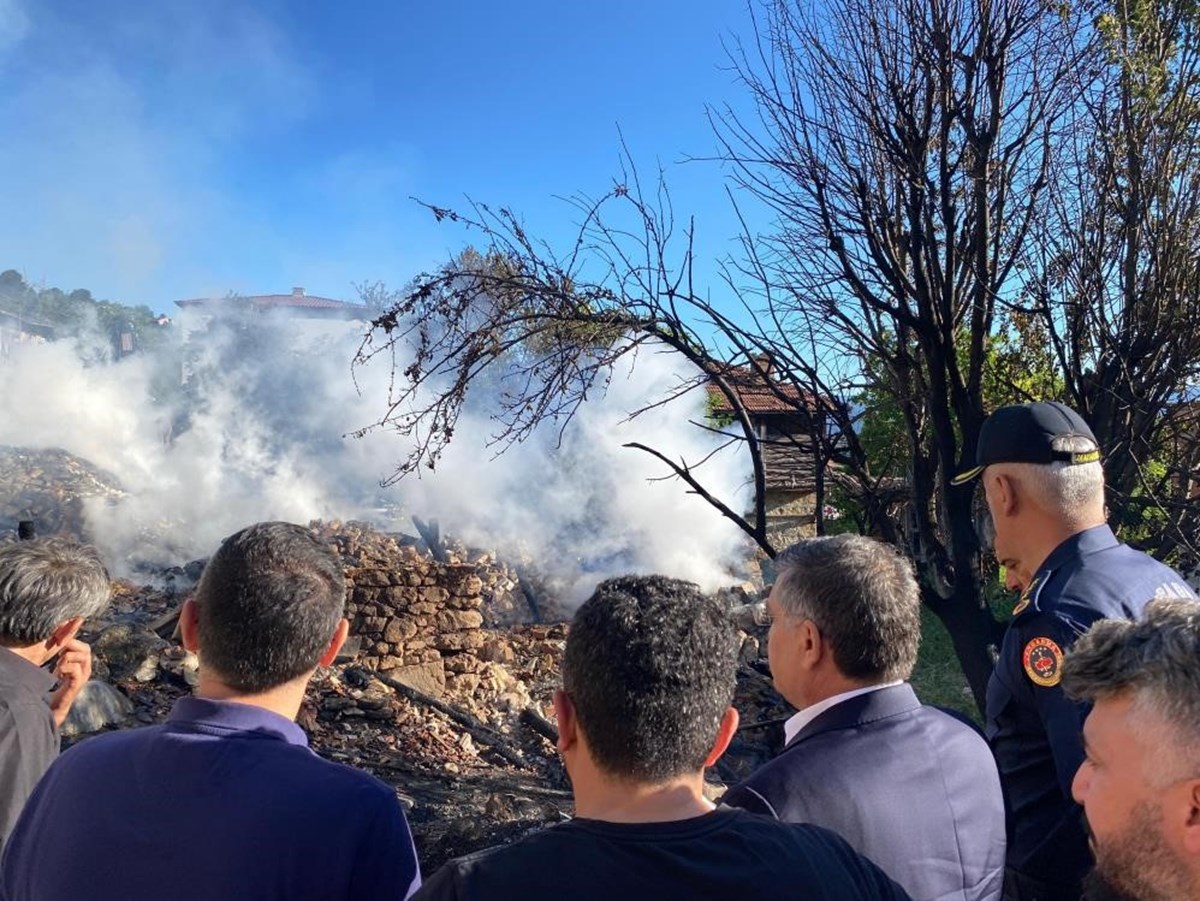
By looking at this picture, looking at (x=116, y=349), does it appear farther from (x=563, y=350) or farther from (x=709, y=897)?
(x=709, y=897)

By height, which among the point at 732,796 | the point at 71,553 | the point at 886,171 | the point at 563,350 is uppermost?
the point at 886,171

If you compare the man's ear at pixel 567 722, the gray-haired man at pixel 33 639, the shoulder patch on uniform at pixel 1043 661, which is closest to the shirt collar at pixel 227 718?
the man's ear at pixel 567 722

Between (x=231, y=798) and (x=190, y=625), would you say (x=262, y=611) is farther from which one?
(x=231, y=798)

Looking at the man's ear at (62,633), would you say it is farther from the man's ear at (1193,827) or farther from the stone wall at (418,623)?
the stone wall at (418,623)

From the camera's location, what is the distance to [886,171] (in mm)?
4164

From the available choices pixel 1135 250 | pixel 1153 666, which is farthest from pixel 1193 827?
pixel 1135 250

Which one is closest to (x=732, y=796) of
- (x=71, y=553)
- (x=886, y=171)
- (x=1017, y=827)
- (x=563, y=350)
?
(x=1017, y=827)

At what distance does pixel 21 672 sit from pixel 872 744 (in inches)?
79.7

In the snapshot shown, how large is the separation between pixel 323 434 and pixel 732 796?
66.5ft

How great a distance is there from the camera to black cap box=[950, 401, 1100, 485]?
247 cm

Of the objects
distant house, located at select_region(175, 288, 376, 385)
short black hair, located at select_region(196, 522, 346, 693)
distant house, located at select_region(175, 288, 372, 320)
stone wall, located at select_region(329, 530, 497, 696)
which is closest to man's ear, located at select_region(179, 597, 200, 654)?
short black hair, located at select_region(196, 522, 346, 693)

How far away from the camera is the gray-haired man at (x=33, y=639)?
2209 millimetres

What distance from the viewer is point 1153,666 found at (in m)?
1.28

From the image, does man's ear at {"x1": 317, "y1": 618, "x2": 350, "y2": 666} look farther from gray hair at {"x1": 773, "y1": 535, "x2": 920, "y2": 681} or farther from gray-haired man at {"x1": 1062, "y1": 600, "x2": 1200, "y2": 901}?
gray-haired man at {"x1": 1062, "y1": 600, "x2": 1200, "y2": 901}
